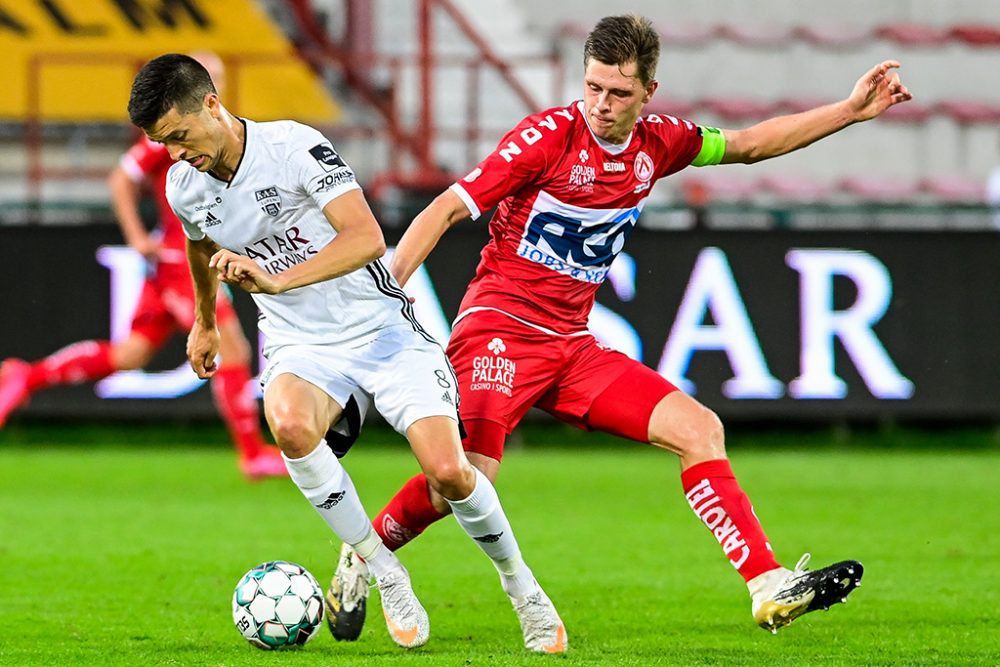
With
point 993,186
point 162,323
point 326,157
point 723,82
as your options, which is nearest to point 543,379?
point 326,157

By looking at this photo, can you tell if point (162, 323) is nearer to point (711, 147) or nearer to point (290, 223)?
point (290, 223)

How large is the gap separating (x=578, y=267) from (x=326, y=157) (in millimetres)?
1002

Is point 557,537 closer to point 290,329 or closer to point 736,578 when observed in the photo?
point 736,578


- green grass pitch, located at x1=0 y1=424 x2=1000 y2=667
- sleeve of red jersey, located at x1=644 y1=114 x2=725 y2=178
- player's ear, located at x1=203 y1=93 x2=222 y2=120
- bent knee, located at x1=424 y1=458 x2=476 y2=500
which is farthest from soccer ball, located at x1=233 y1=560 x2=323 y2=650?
sleeve of red jersey, located at x1=644 y1=114 x2=725 y2=178

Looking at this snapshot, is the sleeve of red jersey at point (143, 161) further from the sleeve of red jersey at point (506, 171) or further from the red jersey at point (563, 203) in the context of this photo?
the sleeve of red jersey at point (506, 171)

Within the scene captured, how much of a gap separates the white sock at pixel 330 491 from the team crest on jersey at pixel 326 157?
880 millimetres

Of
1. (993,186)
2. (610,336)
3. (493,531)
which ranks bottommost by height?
(993,186)

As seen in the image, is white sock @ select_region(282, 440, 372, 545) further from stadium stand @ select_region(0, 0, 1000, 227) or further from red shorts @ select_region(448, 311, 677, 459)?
stadium stand @ select_region(0, 0, 1000, 227)

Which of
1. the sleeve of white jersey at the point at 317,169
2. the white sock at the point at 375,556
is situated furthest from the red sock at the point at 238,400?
the sleeve of white jersey at the point at 317,169

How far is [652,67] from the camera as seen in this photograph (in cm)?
534

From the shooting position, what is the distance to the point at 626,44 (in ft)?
17.2

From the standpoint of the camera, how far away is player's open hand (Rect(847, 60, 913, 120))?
18.6 feet

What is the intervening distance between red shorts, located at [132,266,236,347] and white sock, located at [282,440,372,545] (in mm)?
4614

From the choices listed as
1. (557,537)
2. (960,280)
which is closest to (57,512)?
(557,537)
